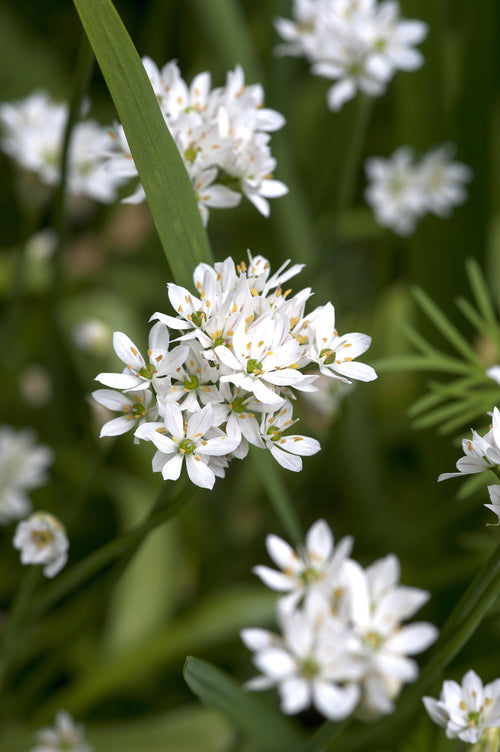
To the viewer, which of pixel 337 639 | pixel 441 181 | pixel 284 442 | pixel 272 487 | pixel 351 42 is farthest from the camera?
pixel 441 181

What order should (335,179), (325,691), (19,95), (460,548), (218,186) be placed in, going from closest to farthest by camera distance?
(325,691), (218,186), (460,548), (335,179), (19,95)

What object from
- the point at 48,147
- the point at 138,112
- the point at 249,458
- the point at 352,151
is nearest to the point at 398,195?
the point at 352,151

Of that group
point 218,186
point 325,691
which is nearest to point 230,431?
point 325,691

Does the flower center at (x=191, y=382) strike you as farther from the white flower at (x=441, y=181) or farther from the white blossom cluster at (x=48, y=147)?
the white flower at (x=441, y=181)

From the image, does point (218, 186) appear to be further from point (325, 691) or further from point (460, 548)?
point (460, 548)

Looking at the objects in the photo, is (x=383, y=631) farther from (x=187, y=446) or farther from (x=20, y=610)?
(x=20, y=610)

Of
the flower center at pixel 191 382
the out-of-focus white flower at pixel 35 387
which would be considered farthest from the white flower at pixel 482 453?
the out-of-focus white flower at pixel 35 387
